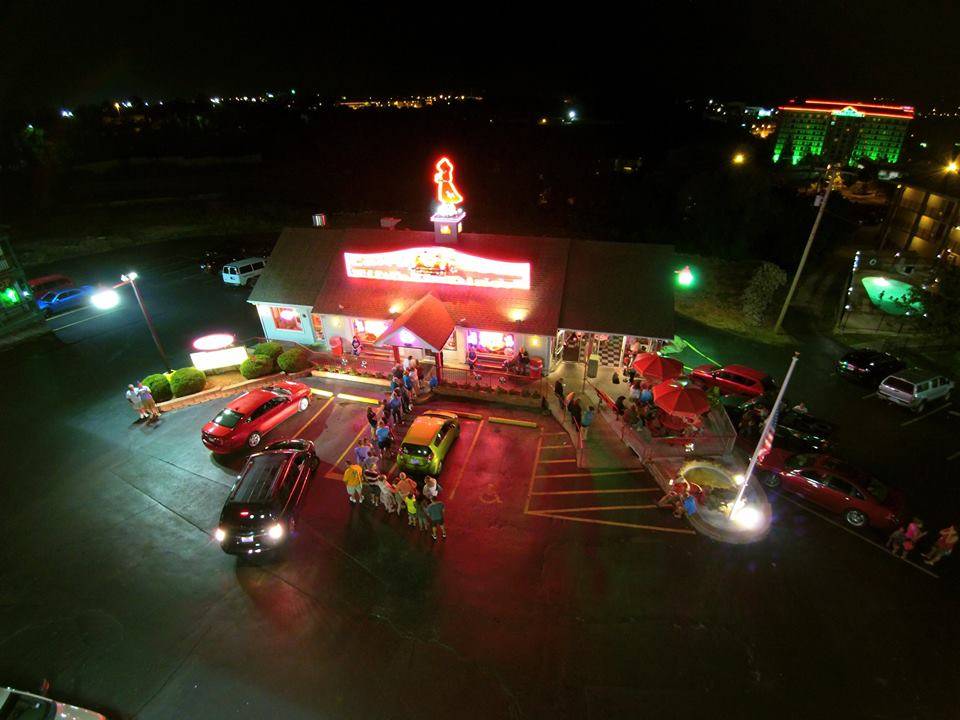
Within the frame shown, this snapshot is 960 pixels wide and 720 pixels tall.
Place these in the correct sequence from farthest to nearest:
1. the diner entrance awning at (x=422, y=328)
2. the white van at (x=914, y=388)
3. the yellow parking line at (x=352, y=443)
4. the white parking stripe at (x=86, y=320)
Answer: the white parking stripe at (x=86, y=320) < the diner entrance awning at (x=422, y=328) < the white van at (x=914, y=388) < the yellow parking line at (x=352, y=443)

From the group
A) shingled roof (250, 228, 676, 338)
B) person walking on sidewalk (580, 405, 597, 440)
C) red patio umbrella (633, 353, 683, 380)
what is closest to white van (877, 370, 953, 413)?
red patio umbrella (633, 353, 683, 380)

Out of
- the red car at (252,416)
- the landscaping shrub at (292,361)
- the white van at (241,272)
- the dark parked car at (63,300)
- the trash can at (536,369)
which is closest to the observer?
the red car at (252,416)

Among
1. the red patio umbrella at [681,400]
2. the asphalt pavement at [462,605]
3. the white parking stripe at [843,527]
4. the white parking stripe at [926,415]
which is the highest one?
the red patio umbrella at [681,400]

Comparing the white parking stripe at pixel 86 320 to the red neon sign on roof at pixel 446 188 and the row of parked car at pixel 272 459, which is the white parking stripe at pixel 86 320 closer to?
the row of parked car at pixel 272 459

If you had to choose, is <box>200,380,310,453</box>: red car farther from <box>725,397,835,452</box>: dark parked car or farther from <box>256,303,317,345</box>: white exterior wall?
<box>725,397,835,452</box>: dark parked car

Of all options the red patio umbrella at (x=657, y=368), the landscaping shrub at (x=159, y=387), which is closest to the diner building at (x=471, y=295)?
the red patio umbrella at (x=657, y=368)

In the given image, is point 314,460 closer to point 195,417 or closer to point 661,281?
point 195,417
